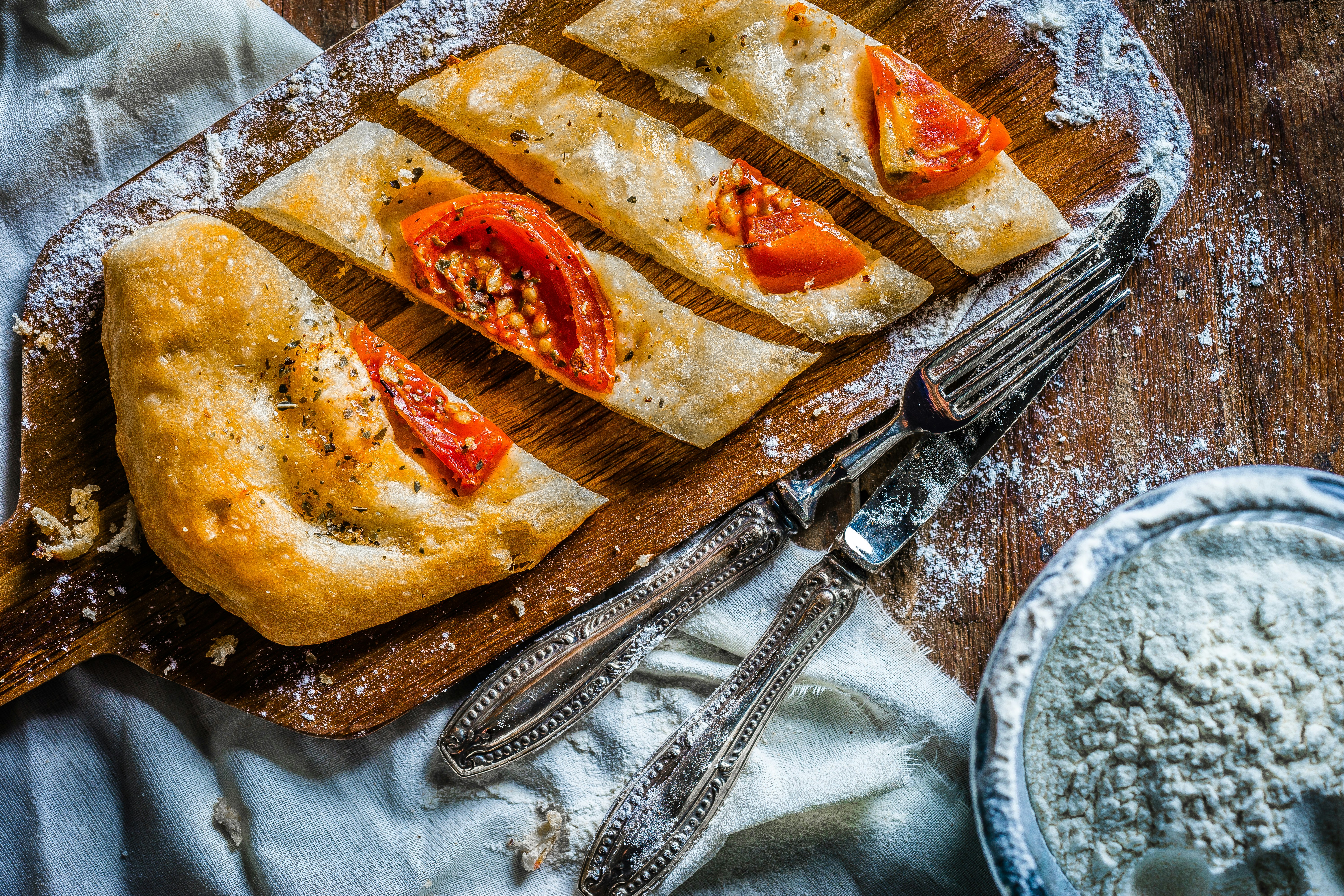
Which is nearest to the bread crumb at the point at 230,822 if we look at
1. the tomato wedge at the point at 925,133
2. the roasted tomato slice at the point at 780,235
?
the roasted tomato slice at the point at 780,235

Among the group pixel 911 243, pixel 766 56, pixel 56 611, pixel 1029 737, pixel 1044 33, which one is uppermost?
pixel 1044 33

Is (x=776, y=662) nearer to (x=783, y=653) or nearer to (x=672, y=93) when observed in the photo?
(x=783, y=653)

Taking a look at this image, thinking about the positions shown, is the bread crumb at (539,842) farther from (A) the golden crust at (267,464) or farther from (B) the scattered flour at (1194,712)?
(B) the scattered flour at (1194,712)

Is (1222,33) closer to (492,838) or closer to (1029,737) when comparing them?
(1029,737)

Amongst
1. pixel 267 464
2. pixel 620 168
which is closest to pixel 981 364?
pixel 620 168

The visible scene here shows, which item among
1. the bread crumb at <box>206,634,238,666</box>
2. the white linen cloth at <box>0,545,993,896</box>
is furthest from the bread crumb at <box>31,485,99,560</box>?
the bread crumb at <box>206,634,238,666</box>

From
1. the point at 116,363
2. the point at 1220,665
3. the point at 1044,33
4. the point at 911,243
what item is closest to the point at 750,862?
the point at 1220,665

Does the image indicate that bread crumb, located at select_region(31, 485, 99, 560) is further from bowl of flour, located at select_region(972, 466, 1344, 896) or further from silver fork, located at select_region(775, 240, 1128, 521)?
bowl of flour, located at select_region(972, 466, 1344, 896)
